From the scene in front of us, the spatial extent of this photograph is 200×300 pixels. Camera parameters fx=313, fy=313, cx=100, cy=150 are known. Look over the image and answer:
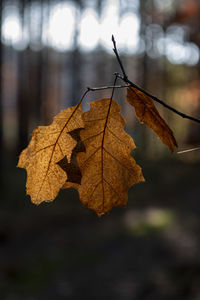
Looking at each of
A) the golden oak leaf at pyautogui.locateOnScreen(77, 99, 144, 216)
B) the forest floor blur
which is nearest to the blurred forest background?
the forest floor blur

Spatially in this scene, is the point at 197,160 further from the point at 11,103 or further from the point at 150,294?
the point at 11,103

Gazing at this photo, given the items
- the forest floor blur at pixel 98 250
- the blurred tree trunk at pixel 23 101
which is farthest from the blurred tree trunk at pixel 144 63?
the forest floor blur at pixel 98 250

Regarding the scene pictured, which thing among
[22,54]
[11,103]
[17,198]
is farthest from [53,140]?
[11,103]

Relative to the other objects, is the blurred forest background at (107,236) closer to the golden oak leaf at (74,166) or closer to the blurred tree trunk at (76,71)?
the blurred tree trunk at (76,71)

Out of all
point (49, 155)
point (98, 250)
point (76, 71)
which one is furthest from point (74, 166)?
point (76, 71)

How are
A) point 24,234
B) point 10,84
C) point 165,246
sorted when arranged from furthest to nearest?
point 10,84 → point 24,234 → point 165,246
